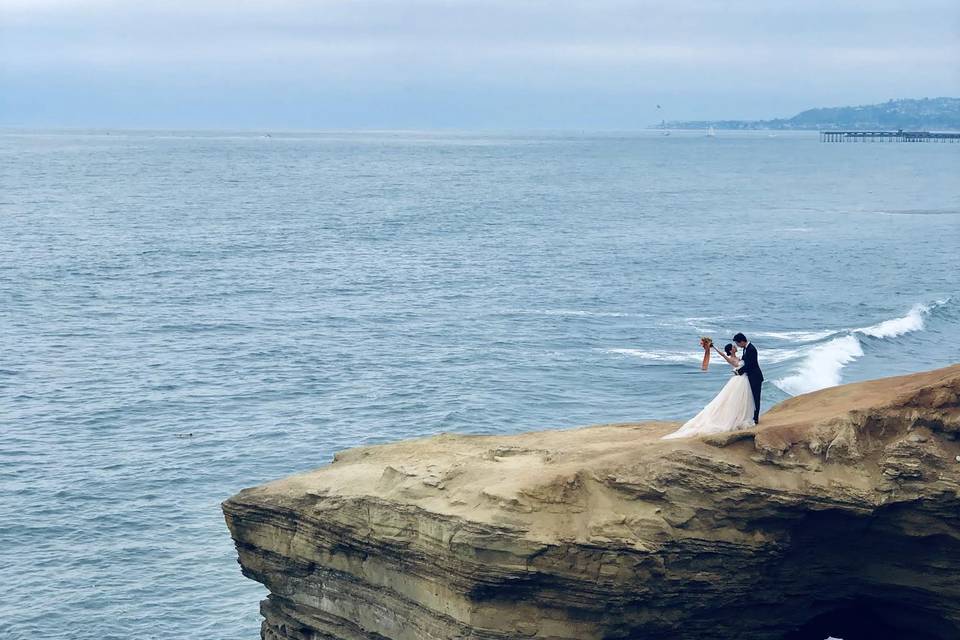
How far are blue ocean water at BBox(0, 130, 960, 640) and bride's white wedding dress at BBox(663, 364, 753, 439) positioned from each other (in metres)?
15.4

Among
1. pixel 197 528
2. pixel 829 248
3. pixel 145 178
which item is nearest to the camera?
pixel 197 528

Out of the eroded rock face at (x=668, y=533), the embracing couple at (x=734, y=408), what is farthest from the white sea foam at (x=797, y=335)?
the eroded rock face at (x=668, y=533)

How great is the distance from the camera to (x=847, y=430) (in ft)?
72.4

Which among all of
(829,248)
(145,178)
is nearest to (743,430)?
(829,248)

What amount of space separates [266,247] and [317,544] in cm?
8209

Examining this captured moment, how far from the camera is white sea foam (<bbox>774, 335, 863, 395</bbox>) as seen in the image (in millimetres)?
52625

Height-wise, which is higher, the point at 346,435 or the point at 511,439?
the point at 511,439

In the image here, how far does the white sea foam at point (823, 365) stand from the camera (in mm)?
52625

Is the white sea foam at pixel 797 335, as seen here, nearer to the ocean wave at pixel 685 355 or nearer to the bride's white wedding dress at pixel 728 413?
the ocean wave at pixel 685 355

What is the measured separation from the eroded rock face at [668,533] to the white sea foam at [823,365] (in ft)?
95.3

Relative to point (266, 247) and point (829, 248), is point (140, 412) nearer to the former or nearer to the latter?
point (266, 247)

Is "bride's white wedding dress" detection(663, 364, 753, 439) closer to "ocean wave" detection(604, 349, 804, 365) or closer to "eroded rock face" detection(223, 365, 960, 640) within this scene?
"eroded rock face" detection(223, 365, 960, 640)

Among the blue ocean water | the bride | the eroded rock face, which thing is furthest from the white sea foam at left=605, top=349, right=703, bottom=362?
the eroded rock face

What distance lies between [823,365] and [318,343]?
24.9 meters
